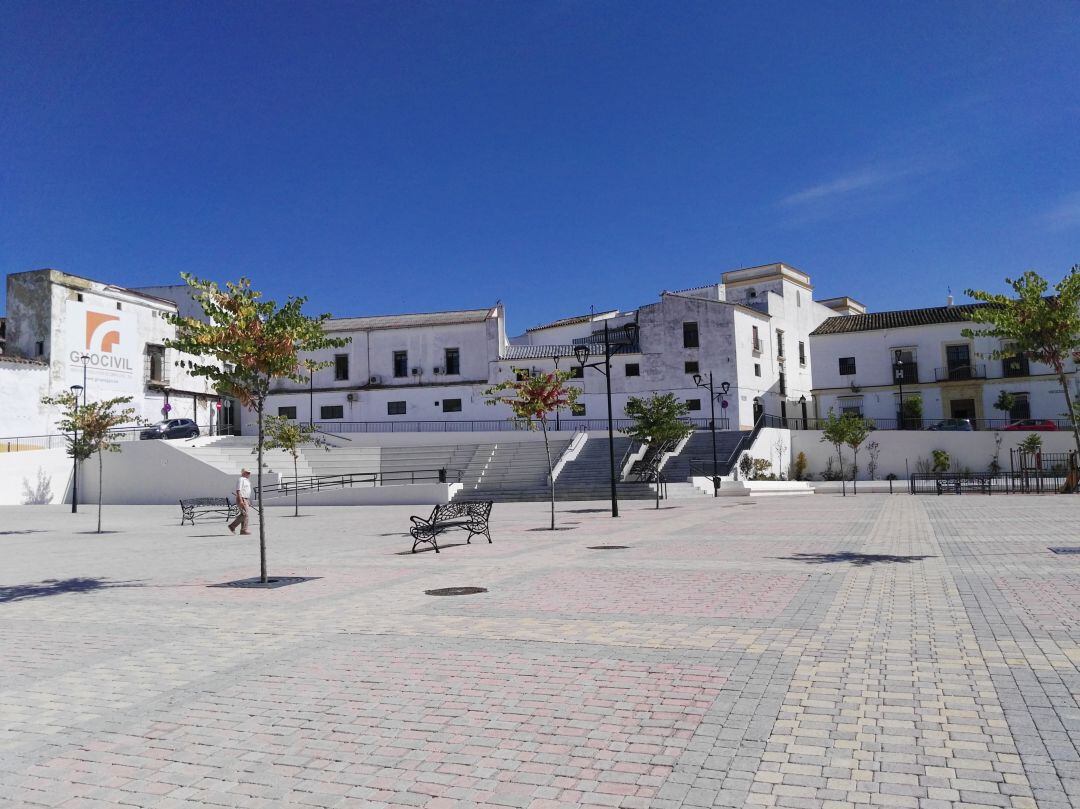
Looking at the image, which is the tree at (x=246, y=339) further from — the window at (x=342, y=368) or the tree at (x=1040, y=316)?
the window at (x=342, y=368)

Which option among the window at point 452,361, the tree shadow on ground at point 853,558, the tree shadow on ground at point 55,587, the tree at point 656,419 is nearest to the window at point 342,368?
the window at point 452,361

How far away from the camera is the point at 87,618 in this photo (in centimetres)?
836

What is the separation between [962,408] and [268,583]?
45018 mm

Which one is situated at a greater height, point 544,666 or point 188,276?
point 188,276

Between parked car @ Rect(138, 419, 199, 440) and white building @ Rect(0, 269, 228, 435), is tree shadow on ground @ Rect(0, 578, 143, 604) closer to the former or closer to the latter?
white building @ Rect(0, 269, 228, 435)

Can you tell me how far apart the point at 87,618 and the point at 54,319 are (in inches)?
1544

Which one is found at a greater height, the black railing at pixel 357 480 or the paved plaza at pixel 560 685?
the black railing at pixel 357 480

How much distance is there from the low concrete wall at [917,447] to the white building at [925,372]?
3.88m

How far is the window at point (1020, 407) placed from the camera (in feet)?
144

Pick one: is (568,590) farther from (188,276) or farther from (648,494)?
(648,494)

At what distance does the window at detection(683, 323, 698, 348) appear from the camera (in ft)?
149

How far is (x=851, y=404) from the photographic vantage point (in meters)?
48.9

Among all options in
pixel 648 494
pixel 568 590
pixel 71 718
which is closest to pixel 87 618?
pixel 71 718

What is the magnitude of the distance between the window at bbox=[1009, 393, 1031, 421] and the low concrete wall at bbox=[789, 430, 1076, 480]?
5.29m
